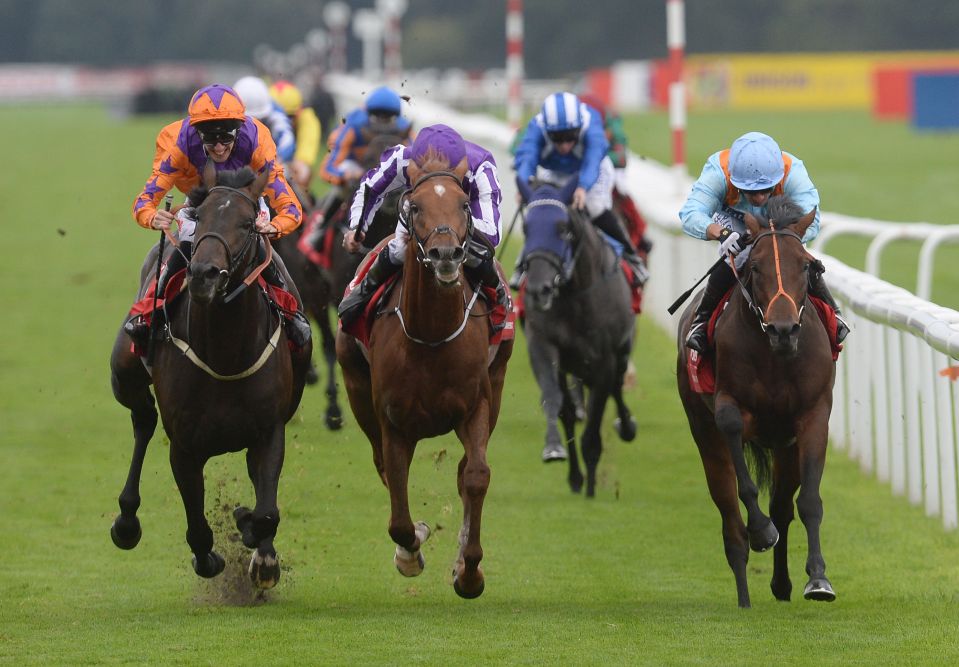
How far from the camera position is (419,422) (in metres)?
7.03

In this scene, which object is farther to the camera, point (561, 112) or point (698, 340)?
point (561, 112)

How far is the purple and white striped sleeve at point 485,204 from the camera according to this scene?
285 inches

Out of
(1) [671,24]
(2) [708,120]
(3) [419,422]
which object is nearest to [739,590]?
(3) [419,422]

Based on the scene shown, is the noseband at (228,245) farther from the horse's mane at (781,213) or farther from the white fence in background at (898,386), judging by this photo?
the white fence in background at (898,386)

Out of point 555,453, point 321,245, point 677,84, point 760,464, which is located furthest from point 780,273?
point 677,84

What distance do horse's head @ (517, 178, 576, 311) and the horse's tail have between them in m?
2.14

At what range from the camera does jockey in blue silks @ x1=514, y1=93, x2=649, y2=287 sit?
33.4 feet

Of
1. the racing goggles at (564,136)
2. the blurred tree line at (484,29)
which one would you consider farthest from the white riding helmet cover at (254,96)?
the blurred tree line at (484,29)

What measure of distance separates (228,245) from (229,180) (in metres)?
0.37

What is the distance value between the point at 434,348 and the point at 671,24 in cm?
898

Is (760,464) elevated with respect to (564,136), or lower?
lower

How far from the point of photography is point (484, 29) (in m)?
73.5

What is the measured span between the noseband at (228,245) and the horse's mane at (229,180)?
0.14ft

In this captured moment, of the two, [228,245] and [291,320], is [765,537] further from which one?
[228,245]
